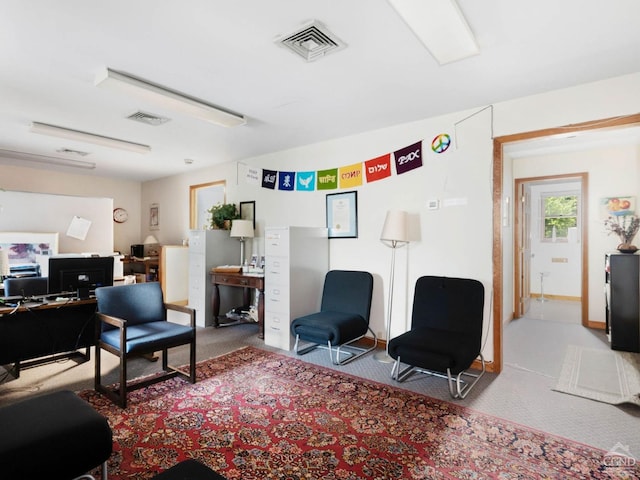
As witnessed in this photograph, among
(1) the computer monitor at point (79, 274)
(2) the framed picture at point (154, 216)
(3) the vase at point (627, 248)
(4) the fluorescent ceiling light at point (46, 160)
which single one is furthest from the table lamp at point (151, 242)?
(3) the vase at point (627, 248)

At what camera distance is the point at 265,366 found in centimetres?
341

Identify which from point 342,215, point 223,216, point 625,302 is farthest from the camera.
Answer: point 223,216

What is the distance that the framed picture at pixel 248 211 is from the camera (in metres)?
5.32

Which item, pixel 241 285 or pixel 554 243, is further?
pixel 554 243

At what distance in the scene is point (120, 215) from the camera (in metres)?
7.25

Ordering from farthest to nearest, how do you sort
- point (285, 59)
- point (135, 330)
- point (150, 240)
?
point (150, 240)
point (135, 330)
point (285, 59)

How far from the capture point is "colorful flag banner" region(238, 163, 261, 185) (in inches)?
201

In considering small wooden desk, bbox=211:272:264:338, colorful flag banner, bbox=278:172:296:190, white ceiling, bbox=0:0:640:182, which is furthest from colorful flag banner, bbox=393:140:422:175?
small wooden desk, bbox=211:272:264:338

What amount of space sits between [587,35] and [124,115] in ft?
12.8

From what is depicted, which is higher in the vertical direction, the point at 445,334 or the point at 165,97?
the point at 165,97

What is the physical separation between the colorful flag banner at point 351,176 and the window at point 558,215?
534 cm

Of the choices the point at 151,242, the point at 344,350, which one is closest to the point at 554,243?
the point at 344,350

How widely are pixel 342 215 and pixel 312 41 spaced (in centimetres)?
233

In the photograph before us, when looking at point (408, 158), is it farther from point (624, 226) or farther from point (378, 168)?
point (624, 226)
